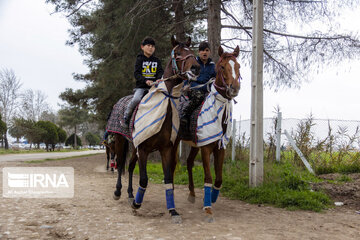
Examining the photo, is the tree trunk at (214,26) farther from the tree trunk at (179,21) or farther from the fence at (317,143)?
the fence at (317,143)

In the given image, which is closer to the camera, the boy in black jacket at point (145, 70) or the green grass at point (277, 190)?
the boy in black jacket at point (145, 70)

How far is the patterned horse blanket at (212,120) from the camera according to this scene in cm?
461

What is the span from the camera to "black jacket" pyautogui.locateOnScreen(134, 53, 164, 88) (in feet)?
16.5

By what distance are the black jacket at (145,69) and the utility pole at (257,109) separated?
102 inches

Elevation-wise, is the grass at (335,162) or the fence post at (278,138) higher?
the fence post at (278,138)

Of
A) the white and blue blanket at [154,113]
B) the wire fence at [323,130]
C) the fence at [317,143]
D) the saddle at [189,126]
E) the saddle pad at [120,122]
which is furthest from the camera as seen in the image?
the wire fence at [323,130]

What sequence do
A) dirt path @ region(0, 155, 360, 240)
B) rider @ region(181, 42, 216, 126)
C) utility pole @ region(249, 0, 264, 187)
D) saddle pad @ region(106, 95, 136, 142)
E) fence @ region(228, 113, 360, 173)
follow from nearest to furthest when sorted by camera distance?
dirt path @ region(0, 155, 360, 240) < rider @ region(181, 42, 216, 126) < saddle pad @ region(106, 95, 136, 142) < utility pole @ region(249, 0, 264, 187) < fence @ region(228, 113, 360, 173)

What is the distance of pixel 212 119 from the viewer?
4.65 m

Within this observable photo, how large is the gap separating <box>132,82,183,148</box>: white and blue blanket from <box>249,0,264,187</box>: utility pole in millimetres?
2665

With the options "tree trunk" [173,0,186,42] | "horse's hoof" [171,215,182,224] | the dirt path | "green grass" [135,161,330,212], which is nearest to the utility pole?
"green grass" [135,161,330,212]

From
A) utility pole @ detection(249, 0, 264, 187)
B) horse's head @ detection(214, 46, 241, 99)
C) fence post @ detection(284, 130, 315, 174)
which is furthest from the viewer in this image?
fence post @ detection(284, 130, 315, 174)

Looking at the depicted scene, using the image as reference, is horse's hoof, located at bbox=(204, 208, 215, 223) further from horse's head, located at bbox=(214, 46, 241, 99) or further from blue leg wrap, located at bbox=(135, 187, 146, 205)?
horse's head, located at bbox=(214, 46, 241, 99)

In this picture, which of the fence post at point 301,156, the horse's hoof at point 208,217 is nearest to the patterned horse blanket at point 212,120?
the horse's hoof at point 208,217

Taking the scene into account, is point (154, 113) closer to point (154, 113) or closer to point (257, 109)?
point (154, 113)
